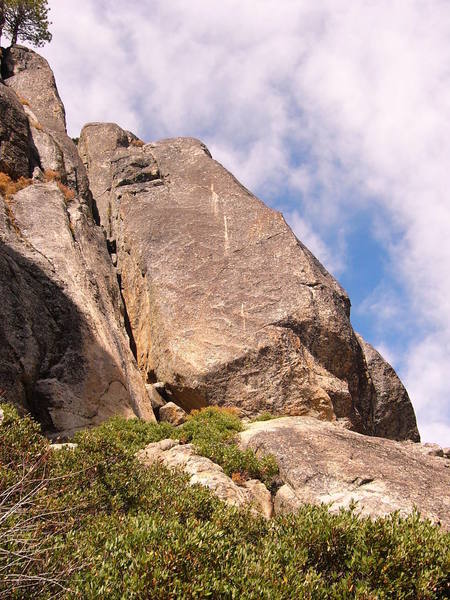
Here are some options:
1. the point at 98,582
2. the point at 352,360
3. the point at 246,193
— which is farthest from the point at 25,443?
the point at 246,193

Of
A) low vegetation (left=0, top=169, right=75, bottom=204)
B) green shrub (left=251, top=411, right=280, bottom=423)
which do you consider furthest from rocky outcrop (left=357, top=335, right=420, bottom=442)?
low vegetation (left=0, top=169, right=75, bottom=204)

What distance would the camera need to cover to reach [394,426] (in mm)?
26062

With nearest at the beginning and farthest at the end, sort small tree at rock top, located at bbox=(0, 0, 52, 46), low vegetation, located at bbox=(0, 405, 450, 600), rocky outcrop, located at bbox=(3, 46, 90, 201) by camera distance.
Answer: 1. low vegetation, located at bbox=(0, 405, 450, 600)
2. rocky outcrop, located at bbox=(3, 46, 90, 201)
3. small tree at rock top, located at bbox=(0, 0, 52, 46)

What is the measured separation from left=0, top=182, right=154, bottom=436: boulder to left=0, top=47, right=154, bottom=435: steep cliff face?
33 millimetres

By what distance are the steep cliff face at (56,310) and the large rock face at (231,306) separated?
1.80 metres

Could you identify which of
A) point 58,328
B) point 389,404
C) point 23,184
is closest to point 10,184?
point 23,184

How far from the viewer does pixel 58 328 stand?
1922cm

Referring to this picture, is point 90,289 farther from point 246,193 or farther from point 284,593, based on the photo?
point 284,593

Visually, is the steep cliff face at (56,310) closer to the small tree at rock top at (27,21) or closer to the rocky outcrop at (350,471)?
the rocky outcrop at (350,471)

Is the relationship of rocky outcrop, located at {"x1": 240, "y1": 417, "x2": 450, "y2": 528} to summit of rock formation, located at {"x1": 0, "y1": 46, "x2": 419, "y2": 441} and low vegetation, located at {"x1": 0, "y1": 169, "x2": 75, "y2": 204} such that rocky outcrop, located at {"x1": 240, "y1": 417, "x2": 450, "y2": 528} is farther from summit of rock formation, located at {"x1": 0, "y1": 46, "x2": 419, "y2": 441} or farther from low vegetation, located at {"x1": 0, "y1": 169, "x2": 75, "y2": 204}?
low vegetation, located at {"x1": 0, "y1": 169, "x2": 75, "y2": 204}

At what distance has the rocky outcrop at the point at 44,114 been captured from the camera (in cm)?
Result: 3048

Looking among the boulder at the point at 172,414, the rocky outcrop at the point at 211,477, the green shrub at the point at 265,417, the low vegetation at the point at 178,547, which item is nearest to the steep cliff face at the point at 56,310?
the boulder at the point at 172,414

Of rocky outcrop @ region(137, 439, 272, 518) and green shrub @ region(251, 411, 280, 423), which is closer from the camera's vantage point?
rocky outcrop @ region(137, 439, 272, 518)

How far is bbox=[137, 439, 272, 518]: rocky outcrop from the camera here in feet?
44.5
